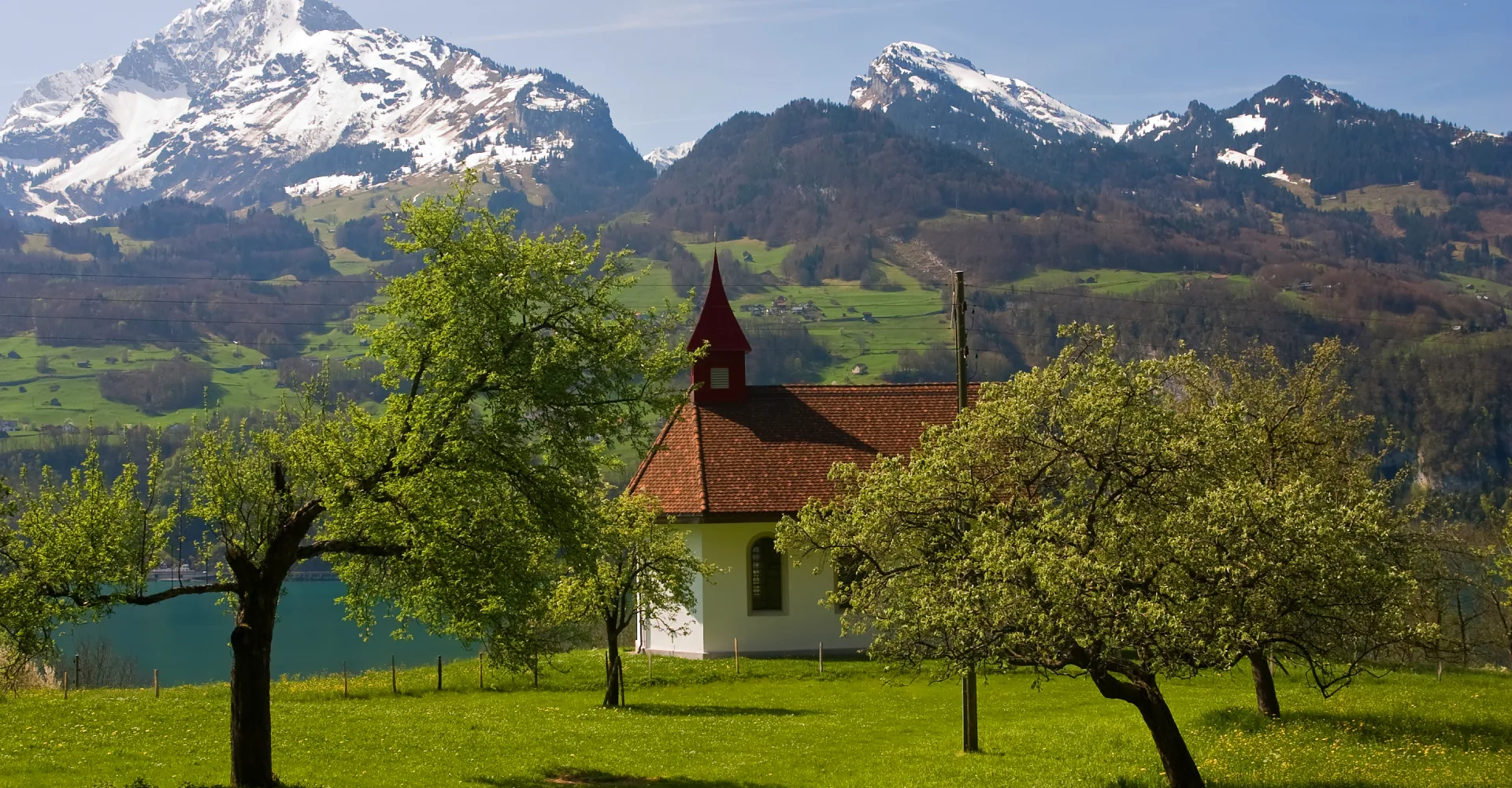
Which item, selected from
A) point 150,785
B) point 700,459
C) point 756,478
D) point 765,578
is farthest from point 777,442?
point 150,785

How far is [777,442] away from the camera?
40812 millimetres

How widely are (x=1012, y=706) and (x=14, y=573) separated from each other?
20.8m

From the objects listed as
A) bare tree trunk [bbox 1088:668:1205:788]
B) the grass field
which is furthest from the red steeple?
bare tree trunk [bbox 1088:668:1205:788]

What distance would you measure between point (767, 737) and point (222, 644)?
215ft

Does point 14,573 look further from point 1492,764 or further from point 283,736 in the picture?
point 1492,764

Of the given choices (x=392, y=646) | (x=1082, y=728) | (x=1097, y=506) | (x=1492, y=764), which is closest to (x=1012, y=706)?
(x=1082, y=728)

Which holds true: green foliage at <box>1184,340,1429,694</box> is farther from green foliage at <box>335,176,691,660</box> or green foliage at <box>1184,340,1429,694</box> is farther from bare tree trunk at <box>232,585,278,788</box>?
bare tree trunk at <box>232,585,278,788</box>

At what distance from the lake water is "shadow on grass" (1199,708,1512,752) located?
36.2 metres

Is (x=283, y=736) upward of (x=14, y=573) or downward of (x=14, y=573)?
downward

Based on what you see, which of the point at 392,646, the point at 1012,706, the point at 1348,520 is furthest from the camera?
the point at 392,646

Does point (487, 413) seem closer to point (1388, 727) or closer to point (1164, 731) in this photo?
point (1164, 731)

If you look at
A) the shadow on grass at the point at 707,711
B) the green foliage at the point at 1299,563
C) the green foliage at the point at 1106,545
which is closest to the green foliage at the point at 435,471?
the green foliage at the point at 1106,545

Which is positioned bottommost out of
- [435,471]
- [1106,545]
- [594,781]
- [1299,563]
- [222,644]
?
[222,644]

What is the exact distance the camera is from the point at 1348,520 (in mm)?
15953
